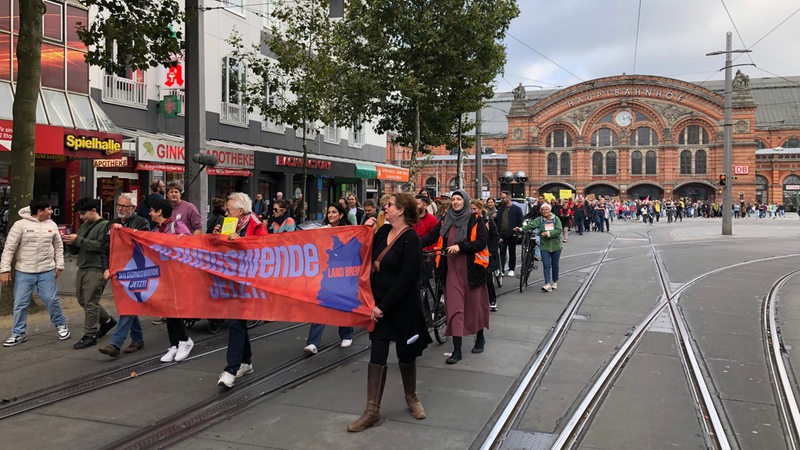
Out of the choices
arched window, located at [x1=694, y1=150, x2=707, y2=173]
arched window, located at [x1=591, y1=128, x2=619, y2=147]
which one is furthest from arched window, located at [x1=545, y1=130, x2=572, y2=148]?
arched window, located at [x1=694, y1=150, x2=707, y2=173]

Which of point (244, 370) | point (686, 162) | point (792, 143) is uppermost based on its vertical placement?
point (792, 143)

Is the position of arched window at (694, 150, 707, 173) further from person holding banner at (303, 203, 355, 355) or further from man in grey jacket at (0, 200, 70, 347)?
man in grey jacket at (0, 200, 70, 347)

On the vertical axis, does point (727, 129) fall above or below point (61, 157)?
above

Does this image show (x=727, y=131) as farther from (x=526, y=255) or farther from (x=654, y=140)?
(x=654, y=140)

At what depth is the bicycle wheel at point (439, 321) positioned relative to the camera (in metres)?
7.89

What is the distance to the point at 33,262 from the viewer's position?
7.55 metres

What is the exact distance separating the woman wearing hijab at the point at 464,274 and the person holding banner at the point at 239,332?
211 centimetres

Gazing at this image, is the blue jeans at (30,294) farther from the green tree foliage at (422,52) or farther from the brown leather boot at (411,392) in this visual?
the green tree foliage at (422,52)

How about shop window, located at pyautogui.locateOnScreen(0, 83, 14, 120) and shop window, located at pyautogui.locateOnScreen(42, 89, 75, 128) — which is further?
shop window, located at pyautogui.locateOnScreen(42, 89, 75, 128)

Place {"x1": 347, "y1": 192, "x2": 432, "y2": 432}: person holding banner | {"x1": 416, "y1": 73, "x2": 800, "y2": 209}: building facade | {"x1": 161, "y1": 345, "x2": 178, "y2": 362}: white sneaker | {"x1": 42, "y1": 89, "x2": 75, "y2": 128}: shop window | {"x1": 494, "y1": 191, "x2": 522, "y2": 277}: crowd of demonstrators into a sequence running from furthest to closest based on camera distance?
1. {"x1": 416, "y1": 73, "x2": 800, "y2": 209}: building facade
2. {"x1": 42, "y1": 89, "x2": 75, "y2": 128}: shop window
3. {"x1": 494, "y1": 191, "x2": 522, "y2": 277}: crowd of demonstrators
4. {"x1": 161, "y1": 345, "x2": 178, "y2": 362}: white sneaker
5. {"x1": 347, "y1": 192, "x2": 432, "y2": 432}: person holding banner

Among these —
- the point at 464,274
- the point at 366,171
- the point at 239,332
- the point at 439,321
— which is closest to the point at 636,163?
the point at 366,171

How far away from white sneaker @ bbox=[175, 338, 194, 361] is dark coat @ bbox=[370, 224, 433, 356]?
9.43ft

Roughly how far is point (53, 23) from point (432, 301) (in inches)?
531

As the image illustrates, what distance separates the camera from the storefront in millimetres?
13789
